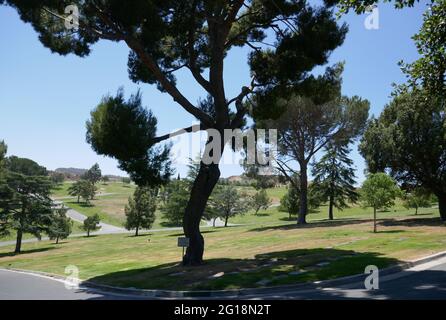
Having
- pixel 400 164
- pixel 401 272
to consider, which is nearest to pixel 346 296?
pixel 401 272

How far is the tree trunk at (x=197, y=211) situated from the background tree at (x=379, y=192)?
12.0 meters

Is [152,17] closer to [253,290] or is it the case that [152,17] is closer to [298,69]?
[298,69]

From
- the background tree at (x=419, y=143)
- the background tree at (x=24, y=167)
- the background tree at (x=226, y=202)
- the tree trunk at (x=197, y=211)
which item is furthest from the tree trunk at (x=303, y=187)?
the background tree at (x=24, y=167)

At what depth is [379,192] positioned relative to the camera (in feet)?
76.1

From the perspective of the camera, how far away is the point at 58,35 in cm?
1655

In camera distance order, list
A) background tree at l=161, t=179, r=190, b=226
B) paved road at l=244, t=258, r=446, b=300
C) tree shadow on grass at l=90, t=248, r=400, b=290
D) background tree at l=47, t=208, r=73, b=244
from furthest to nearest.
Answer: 1. background tree at l=161, t=179, r=190, b=226
2. background tree at l=47, t=208, r=73, b=244
3. tree shadow on grass at l=90, t=248, r=400, b=290
4. paved road at l=244, t=258, r=446, b=300

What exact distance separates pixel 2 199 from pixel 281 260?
34.5 meters

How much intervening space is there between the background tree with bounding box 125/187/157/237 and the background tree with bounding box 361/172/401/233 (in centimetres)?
3273

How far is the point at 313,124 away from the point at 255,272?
2537 centimetres

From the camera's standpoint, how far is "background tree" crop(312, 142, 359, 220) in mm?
51281

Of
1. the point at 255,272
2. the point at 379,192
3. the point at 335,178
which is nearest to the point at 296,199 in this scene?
the point at 335,178

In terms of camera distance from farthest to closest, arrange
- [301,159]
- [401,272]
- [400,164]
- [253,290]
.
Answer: [301,159]
[400,164]
[401,272]
[253,290]

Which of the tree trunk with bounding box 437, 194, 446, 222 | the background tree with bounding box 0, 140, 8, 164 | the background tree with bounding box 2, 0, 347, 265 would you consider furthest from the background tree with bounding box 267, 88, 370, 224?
the background tree with bounding box 0, 140, 8, 164

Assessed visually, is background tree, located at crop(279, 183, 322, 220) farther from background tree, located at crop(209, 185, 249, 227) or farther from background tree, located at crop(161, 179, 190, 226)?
background tree, located at crop(161, 179, 190, 226)
